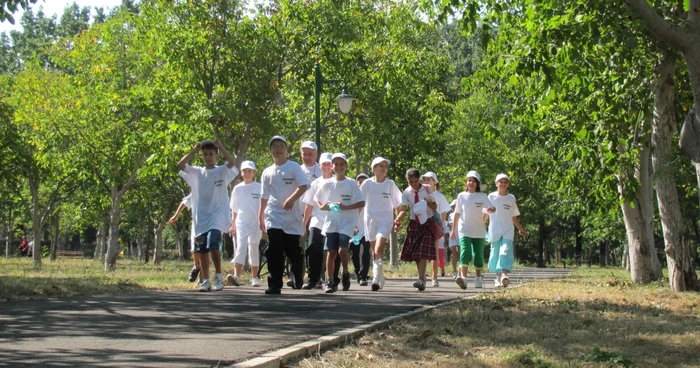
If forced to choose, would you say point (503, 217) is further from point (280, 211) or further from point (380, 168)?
point (280, 211)

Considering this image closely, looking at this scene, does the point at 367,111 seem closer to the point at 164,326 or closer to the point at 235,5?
the point at 235,5

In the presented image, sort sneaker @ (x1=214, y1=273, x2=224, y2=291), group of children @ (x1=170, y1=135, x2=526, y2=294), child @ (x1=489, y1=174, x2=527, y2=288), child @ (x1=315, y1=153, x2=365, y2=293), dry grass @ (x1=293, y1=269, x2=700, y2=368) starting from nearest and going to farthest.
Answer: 1. dry grass @ (x1=293, y1=269, x2=700, y2=368)
2. group of children @ (x1=170, y1=135, x2=526, y2=294)
3. child @ (x1=315, y1=153, x2=365, y2=293)
4. sneaker @ (x1=214, y1=273, x2=224, y2=291)
5. child @ (x1=489, y1=174, x2=527, y2=288)

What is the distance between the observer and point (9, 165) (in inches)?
1483

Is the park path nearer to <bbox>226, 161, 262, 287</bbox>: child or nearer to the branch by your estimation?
<bbox>226, 161, 262, 287</bbox>: child

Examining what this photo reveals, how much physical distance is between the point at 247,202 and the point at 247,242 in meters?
0.61

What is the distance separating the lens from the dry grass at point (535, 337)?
7125 mm

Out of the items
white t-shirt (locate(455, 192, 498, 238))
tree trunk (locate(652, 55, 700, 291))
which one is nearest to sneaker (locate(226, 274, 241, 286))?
white t-shirt (locate(455, 192, 498, 238))

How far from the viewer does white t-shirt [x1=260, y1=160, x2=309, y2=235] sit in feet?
39.9

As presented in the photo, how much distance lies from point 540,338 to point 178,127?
17.5 m

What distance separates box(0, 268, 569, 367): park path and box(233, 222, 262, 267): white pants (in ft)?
8.29

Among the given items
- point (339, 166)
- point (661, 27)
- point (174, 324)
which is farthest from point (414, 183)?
point (174, 324)

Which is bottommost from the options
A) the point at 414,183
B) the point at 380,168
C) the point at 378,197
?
the point at 378,197

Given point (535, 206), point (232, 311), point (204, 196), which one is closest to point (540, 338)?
point (232, 311)

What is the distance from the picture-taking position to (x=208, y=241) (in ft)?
41.9
